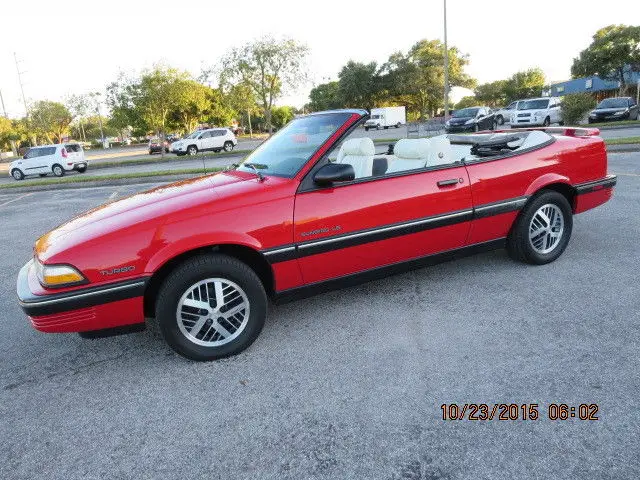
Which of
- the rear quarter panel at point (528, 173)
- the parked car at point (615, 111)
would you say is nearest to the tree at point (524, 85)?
the parked car at point (615, 111)

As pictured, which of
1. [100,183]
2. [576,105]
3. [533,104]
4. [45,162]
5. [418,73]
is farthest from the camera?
[418,73]

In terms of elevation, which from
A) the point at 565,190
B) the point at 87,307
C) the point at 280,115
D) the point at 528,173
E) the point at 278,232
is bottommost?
the point at 87,307

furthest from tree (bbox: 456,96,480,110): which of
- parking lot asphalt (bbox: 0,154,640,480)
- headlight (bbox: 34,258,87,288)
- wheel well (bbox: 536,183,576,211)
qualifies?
headlight (bbox: 34,258,87,288)

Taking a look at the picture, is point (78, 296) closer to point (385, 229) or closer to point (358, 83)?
point (385, 229)

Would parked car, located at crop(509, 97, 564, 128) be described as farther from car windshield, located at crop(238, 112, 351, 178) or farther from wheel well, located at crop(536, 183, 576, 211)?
car windshield, located at crop(238, 112, 351, 178)

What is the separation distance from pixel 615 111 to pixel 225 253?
2712 cm

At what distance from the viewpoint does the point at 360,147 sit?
4031 millimetres

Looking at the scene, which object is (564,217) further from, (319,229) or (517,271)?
(319,229)

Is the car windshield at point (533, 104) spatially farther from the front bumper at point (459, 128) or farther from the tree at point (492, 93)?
the tree at point (492, 93)

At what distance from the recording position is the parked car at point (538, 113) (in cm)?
2361

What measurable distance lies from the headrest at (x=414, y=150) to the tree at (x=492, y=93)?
A: 249 ft

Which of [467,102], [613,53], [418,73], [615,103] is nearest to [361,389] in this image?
[615,103]

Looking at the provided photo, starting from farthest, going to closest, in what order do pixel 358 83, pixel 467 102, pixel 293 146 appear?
pixel 467 102
pixel 358 83
pixel 293 146

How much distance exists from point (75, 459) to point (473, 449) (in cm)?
183
